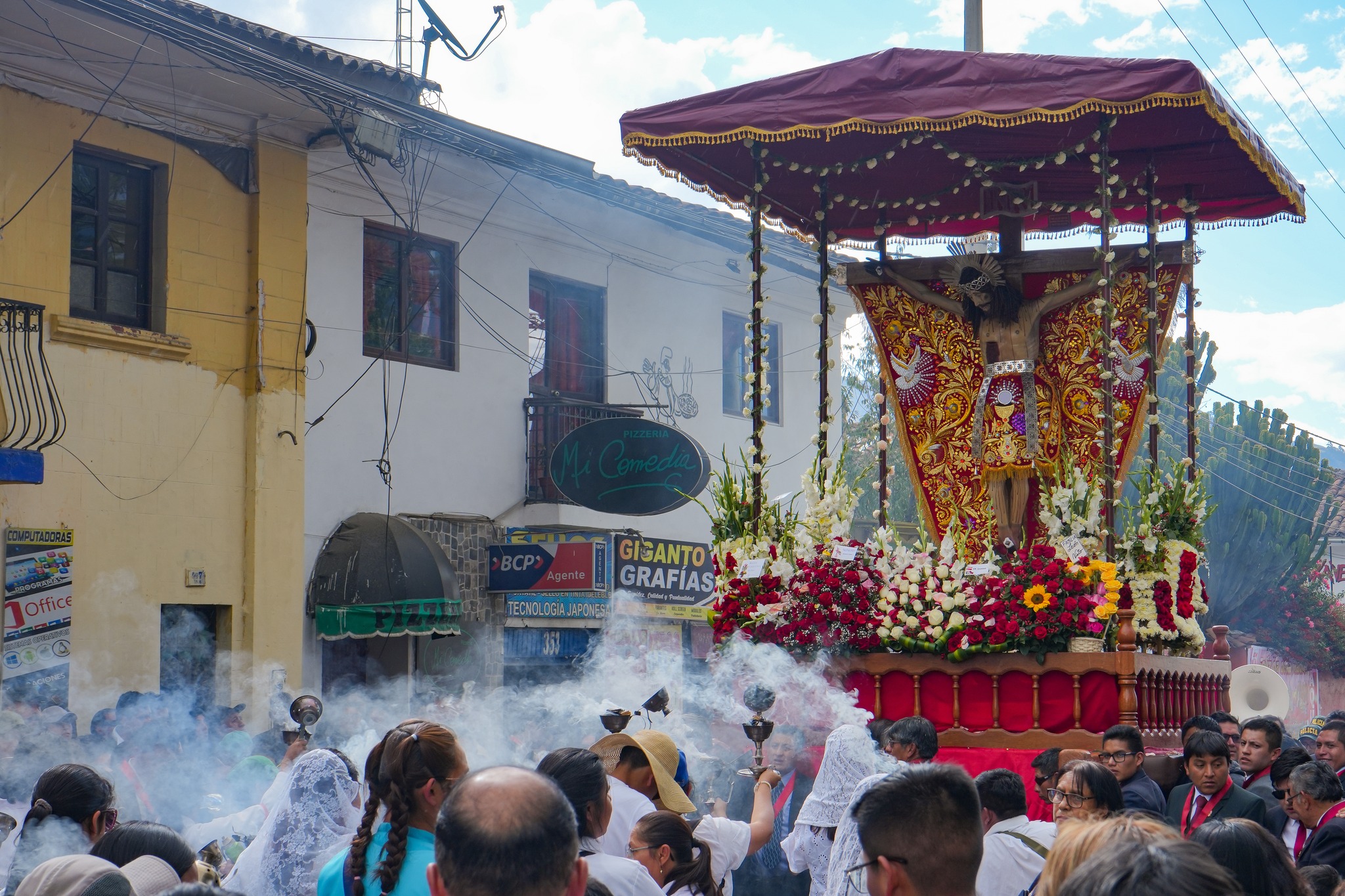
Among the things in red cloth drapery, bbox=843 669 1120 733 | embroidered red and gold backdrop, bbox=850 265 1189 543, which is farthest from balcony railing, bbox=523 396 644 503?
red cloth drapery, bbox=843 669 1120 733

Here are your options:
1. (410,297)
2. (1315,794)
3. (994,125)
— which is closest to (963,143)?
(994,125)

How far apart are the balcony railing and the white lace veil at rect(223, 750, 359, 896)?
11424 mm

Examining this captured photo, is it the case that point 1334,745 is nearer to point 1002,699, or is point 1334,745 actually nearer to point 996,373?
point 1002,699

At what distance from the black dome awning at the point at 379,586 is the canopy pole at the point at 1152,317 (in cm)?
698

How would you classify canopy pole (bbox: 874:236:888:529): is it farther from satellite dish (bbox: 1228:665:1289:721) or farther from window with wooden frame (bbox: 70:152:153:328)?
window with wooden frame (bbox: 70:152:153:328)

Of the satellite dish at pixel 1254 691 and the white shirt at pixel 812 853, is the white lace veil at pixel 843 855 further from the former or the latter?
the satellite dish at pixel 1254 691

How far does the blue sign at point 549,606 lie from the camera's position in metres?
15.1

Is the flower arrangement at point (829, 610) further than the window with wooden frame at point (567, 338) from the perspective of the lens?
No

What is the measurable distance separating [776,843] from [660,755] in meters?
1.66

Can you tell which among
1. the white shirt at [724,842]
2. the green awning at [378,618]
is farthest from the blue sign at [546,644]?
the white shirt at [724,842]

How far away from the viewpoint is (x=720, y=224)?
17906 millimetres

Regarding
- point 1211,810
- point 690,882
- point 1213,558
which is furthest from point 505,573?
point 1213,558

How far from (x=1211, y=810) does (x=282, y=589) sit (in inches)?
363

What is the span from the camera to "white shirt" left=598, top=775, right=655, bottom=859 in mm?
4391
